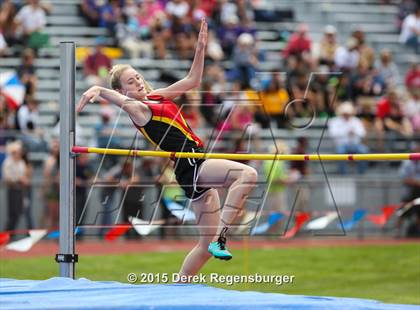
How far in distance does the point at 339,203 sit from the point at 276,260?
2631 mm

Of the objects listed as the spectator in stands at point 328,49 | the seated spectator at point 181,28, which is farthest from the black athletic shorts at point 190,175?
the spectator in stands at point 328,49

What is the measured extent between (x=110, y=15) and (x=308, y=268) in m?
6.81

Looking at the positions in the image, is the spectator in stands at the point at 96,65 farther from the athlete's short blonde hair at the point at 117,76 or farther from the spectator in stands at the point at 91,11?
the athlete's short blonde hair at the point at 117,76

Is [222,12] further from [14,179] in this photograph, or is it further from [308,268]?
[308,268]

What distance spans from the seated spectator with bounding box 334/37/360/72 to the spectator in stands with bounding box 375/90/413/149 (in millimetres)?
1167

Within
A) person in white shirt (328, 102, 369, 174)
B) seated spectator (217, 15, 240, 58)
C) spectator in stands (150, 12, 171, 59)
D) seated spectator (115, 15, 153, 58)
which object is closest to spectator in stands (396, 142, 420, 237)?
person in white shirt (328, 102, 369, 174)

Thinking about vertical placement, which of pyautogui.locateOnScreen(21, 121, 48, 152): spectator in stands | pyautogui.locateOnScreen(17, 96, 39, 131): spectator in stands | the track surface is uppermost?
pyautogui.locateOnScreen(17, 96, 39, 131): spectator in stands

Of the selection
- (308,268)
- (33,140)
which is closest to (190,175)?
(308,268)

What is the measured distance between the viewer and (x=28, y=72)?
54.6ft

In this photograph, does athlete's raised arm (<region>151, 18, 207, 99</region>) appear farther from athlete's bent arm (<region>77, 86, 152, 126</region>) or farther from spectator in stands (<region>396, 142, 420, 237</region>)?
spectator in stands (<region>396, 142, 420, 237</region>)

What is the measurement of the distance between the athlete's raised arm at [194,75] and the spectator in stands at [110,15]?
10146 millimetres

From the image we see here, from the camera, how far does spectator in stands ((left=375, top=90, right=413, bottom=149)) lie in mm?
17812

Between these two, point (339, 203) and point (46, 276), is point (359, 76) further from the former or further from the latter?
point (46, 276)

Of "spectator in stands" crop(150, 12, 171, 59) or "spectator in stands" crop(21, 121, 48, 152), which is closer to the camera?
"spectator in stands" crop(21, 121, 48, 152)
